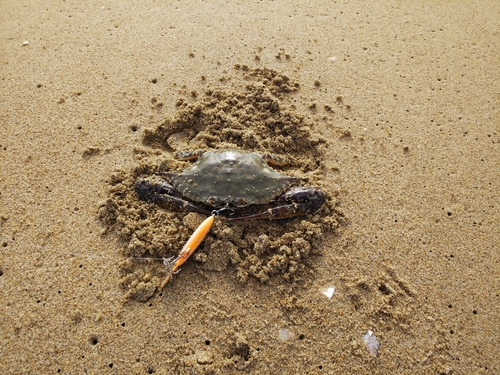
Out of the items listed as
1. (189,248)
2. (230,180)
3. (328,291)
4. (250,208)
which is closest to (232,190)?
(230,180)

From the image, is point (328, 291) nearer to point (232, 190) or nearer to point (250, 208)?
point (250, 208)

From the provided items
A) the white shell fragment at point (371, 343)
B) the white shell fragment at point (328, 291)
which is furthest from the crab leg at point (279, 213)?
the white shell fragment at point (371, 343)

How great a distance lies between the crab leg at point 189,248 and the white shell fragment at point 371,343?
1.23 m

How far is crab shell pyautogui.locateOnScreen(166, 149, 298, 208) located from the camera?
248cm

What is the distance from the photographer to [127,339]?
2.14m

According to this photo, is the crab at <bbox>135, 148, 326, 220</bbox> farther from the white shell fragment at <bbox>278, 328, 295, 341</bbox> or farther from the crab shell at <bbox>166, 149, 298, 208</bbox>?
the white shell fragment at <bbox>278, 328, 295, 341</bbox>

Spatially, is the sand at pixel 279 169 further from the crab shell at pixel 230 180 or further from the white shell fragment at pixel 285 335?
the crab shell at pixel 230 180

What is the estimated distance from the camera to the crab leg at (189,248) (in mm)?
2322

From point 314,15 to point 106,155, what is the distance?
294 centimetres

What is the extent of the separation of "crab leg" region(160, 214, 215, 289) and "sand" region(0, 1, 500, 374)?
71mm

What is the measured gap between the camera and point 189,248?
2.34 m

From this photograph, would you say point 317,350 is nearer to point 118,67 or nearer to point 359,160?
point 359,160

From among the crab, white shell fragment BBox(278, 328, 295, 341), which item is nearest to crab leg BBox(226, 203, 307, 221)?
the crab

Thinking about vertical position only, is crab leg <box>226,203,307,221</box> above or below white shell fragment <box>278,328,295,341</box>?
above
